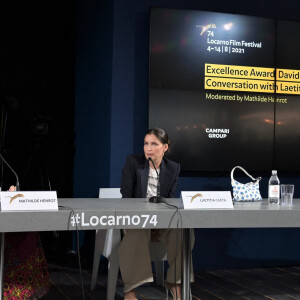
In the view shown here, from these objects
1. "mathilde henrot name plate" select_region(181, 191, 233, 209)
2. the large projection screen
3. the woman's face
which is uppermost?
the large projection screen

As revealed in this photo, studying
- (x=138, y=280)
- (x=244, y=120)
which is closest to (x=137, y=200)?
(x=138, y=280)

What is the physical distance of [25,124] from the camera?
5.41 metres

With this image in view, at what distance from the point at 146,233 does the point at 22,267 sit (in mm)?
807

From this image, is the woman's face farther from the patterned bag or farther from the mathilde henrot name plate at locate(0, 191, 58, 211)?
the mathilde henrot name plate at locate(0, 191, 58, 211)

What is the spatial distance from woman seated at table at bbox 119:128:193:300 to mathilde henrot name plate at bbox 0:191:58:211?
0.86 metres

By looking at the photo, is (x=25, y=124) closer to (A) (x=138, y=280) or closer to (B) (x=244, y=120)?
(B) (x=244, y=120)

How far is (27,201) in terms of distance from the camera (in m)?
2.62

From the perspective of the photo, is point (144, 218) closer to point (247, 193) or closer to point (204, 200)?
point (204, 200)

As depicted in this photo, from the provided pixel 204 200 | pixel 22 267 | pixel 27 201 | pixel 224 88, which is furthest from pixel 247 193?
pixel 27 201

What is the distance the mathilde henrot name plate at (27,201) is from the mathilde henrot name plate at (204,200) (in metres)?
0.64

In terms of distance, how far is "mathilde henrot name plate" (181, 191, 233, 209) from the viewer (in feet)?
9.34

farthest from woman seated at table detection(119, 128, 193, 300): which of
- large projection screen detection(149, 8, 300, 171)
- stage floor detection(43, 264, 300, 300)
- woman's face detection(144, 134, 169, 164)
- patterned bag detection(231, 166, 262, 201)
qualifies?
large projection screen detection(149, 8, 300, 171)

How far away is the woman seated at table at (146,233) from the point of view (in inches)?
134

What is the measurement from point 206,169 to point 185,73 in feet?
2.64
